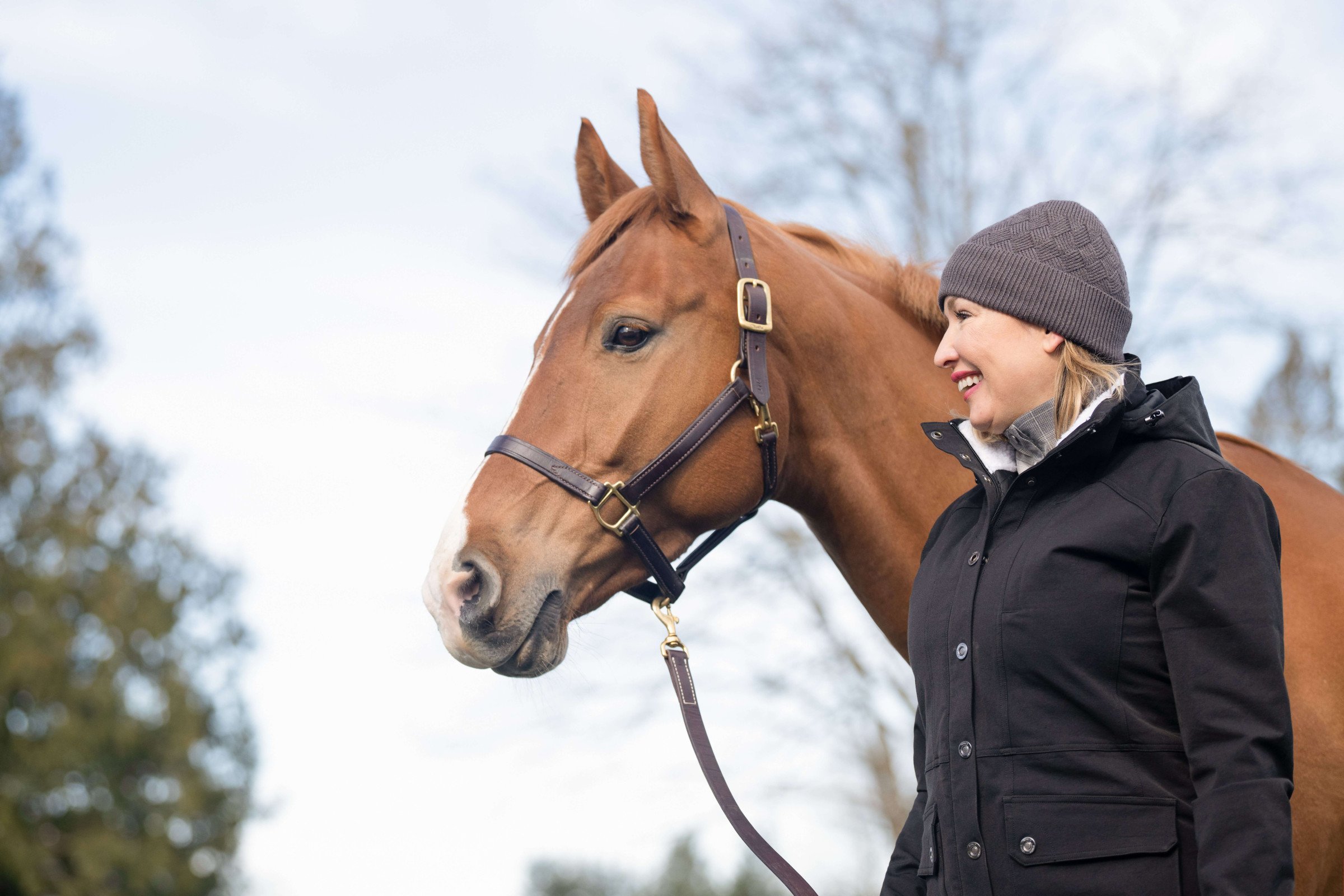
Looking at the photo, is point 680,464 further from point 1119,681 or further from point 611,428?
point 1119,681

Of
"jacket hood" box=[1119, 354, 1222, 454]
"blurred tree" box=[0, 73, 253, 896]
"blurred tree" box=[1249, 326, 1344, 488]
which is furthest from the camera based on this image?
"blurred tree" box=[0, 73, 253, 896]

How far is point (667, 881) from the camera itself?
91.8ft

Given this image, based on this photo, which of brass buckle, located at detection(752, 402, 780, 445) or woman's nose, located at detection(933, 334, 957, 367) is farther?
brass buckle, located at detection(752, 402, 780, 445)

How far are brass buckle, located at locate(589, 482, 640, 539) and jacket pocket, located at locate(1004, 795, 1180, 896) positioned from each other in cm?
123

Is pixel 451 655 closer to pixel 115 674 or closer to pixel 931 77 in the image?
pixel 931 77

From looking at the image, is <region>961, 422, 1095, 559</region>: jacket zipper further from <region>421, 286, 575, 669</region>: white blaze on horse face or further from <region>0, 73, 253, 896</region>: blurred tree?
<region>0, 73, 253, 896</region>: blurred tree

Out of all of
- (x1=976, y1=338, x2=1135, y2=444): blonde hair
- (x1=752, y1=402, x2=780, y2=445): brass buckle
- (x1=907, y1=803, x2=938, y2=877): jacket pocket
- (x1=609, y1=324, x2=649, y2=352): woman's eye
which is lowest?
(x1=907, y1=803, x2=938, y2=877): jacket pocket

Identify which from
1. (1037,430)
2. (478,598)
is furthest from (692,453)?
(1037,430)

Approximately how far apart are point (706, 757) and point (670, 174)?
1495mm

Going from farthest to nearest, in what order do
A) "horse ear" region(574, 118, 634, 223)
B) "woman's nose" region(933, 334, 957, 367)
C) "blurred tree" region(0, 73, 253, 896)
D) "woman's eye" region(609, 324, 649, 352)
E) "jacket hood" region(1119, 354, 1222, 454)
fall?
"blurred tree" region(0, 73, 253, 896)
"horse ear" region(574, 118, 634, 223)
"woman's eye" region(609, 324, 649, 352)
"woman's nose" region(933, 334, 957, 367)
"jacket hood" region(1119, 354, 1222, 454)

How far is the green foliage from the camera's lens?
82.1 ft

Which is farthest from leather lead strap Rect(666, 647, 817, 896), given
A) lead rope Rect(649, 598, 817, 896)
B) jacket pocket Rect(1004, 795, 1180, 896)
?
jacket pocket Rect(1004, 795, 1180, 896)

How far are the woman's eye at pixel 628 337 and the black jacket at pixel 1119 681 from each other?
1.09 m

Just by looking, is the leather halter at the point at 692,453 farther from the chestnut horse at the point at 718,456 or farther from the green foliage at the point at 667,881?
the green foliage at the point at 667,881
